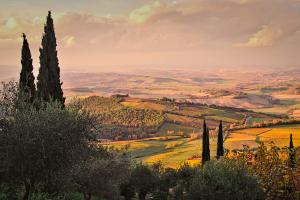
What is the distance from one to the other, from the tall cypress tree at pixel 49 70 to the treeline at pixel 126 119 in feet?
260

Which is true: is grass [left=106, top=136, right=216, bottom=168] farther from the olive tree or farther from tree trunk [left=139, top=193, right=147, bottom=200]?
the olive tree

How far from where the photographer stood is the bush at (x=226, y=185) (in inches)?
1337

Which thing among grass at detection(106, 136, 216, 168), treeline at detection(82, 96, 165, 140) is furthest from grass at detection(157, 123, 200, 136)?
grass at detection(106, 136, 216, 168)

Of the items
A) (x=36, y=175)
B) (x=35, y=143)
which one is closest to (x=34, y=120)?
(x=35, y=143)

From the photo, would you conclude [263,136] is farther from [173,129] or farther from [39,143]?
[39,143]

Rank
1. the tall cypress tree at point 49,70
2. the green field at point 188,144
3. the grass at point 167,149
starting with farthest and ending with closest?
the green field at point 188,144, the grass at point 167,149, the tall cypress tree at point 49,70

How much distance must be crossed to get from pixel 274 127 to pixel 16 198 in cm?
10907

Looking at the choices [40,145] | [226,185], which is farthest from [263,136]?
[40,145]

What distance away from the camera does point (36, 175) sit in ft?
76.4

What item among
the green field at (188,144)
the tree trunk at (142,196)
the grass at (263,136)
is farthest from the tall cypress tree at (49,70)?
the grass at (263,136)

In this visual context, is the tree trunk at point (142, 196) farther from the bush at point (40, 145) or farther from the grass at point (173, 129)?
the grass at point (173, 129)

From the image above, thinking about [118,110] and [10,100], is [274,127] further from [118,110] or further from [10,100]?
[10,100]

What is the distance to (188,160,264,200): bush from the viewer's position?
33969mm

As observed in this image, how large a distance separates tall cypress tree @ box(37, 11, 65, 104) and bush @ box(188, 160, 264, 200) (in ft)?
55.1
